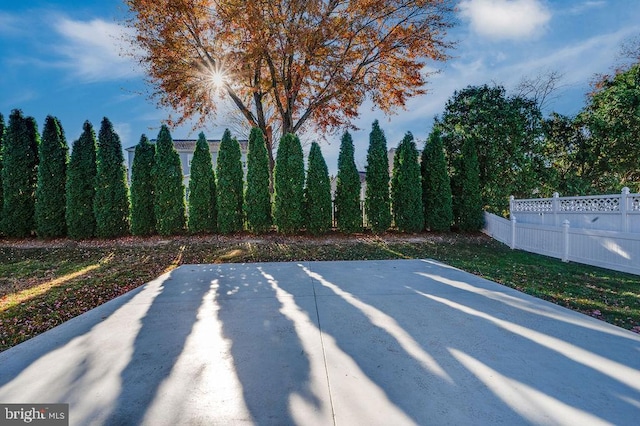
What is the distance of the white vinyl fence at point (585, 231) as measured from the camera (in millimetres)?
5534

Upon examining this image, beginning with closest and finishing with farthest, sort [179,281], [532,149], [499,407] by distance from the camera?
[499,407]
[179,281]
[532,149]

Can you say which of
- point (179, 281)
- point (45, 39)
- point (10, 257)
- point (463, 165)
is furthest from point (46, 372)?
point (463, 165)

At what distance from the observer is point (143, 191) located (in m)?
9.24

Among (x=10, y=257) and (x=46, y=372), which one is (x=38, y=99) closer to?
(x=10, y=257)

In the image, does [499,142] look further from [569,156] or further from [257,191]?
[257,191]

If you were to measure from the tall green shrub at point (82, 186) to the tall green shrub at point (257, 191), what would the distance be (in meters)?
4.72

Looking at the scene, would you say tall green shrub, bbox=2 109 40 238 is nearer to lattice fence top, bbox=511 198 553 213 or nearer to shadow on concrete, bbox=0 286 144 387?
shadow on concrete, bbox=0 286 144 387

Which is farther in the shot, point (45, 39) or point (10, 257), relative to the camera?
point (10, 257)

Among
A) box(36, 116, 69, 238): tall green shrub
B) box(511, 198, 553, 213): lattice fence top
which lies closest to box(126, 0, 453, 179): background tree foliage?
box(36, 116, 69, 238): tall green shrub

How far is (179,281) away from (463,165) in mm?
8953

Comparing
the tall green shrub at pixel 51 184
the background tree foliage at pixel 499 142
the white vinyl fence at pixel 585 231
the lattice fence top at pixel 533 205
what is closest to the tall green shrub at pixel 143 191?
the tall green shrub at pixel 51 184

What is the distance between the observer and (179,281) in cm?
487

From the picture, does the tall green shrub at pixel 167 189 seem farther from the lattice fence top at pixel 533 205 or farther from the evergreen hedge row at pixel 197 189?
the lattice fence top at pixel 533 205

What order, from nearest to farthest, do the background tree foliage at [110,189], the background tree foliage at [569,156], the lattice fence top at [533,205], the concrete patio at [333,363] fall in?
1. the concrete patio at [333,363]
2. the lattice fence top at [533,205]
3. the background tree foliage at [110,189]
4. the background tree foliage at [569,156]
